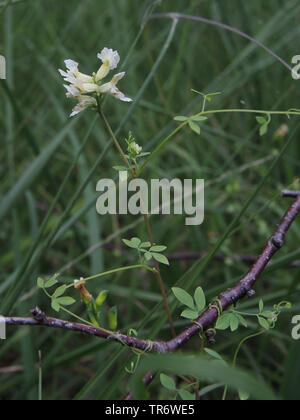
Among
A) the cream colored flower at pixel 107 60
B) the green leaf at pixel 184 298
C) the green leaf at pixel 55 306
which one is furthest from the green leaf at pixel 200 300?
the cream colored flower at pixel 107 60

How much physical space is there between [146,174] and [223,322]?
121 cm

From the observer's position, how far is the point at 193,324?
Result: 54 cm

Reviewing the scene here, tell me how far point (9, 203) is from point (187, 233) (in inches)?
24.0

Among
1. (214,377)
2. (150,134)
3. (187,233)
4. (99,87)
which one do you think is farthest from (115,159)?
(214,377)

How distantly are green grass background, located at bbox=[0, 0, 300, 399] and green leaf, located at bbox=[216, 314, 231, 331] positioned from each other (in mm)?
198

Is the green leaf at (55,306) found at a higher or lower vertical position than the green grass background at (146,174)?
lower

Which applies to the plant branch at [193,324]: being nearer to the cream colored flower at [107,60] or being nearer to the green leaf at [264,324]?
the green leaf at [264,324]

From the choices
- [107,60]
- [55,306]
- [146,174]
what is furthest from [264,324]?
[146,174]

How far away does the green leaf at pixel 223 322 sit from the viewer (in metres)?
0.53

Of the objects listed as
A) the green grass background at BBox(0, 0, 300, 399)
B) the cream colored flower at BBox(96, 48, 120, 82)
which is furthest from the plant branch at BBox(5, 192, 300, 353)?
the cream colored flower at BBox(96, 48, 120, 82)

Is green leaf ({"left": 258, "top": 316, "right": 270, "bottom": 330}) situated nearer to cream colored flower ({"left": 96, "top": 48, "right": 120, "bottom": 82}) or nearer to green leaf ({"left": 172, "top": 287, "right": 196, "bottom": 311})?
green leaf ({"left": 172, "top": 287, "right": 196, "bottom": 311})

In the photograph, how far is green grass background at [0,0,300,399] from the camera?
0.99 meters

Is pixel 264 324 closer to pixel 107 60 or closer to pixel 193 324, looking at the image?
pixel 193 324

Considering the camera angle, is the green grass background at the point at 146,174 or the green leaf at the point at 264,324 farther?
the green grass background at the point at 146,174
